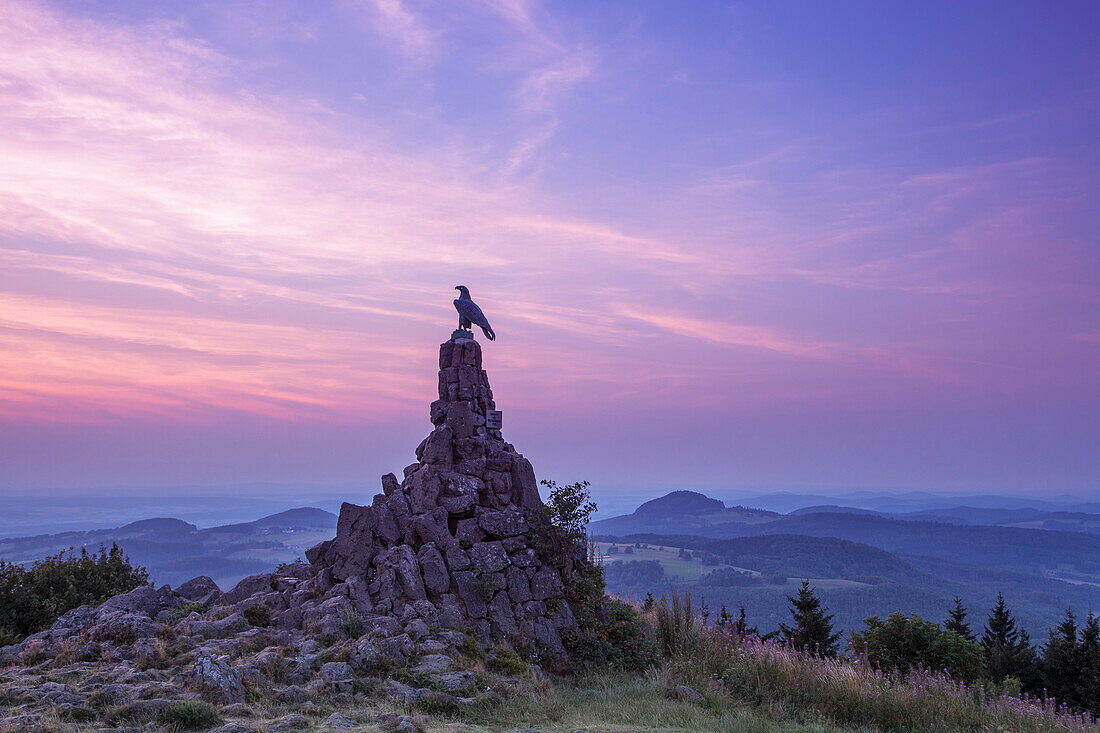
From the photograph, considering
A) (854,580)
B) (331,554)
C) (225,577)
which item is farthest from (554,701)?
(854,580)

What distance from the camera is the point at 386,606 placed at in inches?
688

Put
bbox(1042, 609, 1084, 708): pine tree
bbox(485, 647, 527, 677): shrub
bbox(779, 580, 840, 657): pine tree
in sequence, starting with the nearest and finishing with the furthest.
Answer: bbox(485, 647, 527, 677): shrub
bbox(1042, 609, 1084, 708): pine tree
bbox(779, 580, 840, 657): pine tree

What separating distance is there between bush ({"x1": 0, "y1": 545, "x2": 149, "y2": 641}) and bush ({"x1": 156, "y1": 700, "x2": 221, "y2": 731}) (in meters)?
13.2

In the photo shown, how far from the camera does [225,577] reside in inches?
4599

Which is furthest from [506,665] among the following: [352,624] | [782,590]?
[782,590]

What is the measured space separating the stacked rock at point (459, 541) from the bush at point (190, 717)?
6280 mm

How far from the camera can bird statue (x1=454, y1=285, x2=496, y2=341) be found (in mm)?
24281

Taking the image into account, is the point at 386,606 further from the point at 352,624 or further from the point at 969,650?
the point at 969,650

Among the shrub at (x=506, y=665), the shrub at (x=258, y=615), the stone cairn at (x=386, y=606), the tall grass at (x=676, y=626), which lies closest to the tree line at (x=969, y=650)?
the tall grass at (x=676, y=626)

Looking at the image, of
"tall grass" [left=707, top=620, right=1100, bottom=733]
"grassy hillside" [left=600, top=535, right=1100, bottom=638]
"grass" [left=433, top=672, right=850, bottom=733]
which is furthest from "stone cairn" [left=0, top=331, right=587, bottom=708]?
"grassy hillside" [left=600, top=535, right=1100, bottom=638]

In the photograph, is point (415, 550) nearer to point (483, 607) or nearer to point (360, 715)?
point (483, 607)

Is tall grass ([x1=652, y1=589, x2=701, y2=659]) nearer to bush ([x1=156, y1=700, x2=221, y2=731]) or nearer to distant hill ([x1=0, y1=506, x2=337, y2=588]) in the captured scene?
bush ([x1=156, y1=700, x2=221, y2=731])

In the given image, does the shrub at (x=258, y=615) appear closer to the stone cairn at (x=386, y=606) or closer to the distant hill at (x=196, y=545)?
the stone cairn at (x=386, y=606)

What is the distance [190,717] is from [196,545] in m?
168
